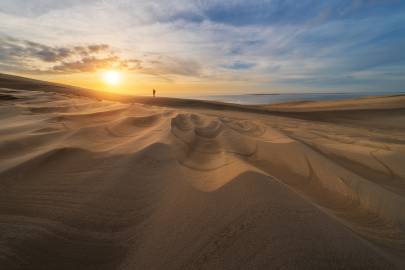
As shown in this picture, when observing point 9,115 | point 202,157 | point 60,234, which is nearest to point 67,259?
point 60,234

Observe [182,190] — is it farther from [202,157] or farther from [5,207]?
[5,207]

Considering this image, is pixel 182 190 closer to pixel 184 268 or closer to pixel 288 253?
pixel 184 268

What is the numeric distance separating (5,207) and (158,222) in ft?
1.89

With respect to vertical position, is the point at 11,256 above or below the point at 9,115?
below

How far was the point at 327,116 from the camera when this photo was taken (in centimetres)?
691

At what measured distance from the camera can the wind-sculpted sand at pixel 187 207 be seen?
0.69 meters

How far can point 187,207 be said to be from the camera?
920mm

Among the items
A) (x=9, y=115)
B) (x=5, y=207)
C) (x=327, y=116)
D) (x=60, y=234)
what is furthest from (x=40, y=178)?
(x=327, y=116)

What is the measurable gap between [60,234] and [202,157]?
0.93 m

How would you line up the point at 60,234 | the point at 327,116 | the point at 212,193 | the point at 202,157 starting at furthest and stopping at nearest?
the point at 327,116, the point at 202,157, the point at 212,193, the point at 60,234

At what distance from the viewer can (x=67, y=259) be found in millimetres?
705

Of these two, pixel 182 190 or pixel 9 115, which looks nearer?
pixel 182 190

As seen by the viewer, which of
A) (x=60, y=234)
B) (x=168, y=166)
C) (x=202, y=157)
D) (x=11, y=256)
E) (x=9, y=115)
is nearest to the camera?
(x=11, y=256)

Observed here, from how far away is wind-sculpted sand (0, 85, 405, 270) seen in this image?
687 millimetres
